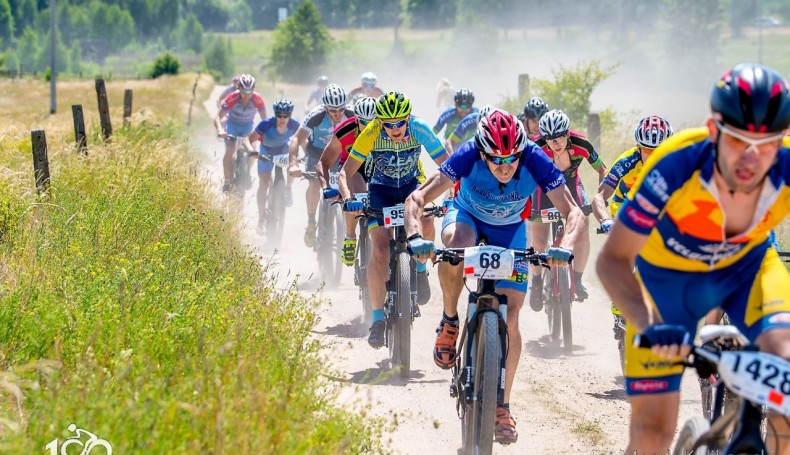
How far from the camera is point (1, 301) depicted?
627cm

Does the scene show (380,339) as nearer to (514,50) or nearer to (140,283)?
(140,283)

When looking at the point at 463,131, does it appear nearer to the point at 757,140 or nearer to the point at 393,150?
the point at 393,150

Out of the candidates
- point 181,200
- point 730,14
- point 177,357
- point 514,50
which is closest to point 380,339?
point 177,357

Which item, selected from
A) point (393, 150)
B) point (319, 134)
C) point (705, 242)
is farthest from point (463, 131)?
point (705, 242)

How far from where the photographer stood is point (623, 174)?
8.58 metres

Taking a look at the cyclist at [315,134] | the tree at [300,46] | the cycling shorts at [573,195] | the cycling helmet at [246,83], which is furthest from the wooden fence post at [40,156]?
the tree at [300,46]

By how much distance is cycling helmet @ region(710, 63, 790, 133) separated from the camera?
3959 mm

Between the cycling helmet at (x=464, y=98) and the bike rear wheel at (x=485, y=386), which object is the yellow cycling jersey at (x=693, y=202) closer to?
the bike rear wheel at (x=485, y=386)

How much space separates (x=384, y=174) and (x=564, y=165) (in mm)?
2048

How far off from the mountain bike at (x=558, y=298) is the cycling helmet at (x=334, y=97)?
334 centimetres

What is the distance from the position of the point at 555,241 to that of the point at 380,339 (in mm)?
2461

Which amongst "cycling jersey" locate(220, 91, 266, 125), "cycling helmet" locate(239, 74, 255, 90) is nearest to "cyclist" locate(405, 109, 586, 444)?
"cycling helmet" locate(239, 74, 255, 90)

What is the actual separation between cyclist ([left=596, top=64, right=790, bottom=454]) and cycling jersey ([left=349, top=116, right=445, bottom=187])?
4846mm

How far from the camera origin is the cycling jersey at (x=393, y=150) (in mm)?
9328
